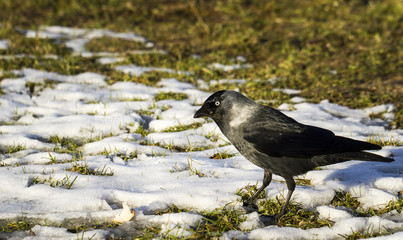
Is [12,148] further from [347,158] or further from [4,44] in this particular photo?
[4,44]

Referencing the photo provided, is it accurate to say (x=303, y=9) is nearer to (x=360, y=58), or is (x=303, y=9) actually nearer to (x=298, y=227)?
(x=360, y=58)

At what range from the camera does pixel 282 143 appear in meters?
3.69

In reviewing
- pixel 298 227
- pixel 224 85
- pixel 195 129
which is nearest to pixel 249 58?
pixel 224 85

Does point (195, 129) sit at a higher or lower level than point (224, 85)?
lower

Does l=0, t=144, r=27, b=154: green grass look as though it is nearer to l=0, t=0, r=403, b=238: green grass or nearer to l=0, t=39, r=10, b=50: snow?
l=0, t=0, r=403, b=238: green grass

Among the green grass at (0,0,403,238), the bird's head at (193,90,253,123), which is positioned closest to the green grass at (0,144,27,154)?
the green grass at (0,0,403,238)

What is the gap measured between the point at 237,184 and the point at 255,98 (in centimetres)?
295

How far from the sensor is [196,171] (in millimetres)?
4414

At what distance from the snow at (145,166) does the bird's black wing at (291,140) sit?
0.49 metres

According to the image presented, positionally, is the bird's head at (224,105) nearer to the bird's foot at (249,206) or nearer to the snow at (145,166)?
the snow at (145,166)

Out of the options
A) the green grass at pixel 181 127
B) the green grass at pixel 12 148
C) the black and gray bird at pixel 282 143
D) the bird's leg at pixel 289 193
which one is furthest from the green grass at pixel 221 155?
the green grass at pixel 12 148

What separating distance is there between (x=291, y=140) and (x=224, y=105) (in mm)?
678

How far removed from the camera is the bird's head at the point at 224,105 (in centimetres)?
393

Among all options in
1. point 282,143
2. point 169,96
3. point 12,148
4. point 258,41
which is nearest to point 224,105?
point 282,143
